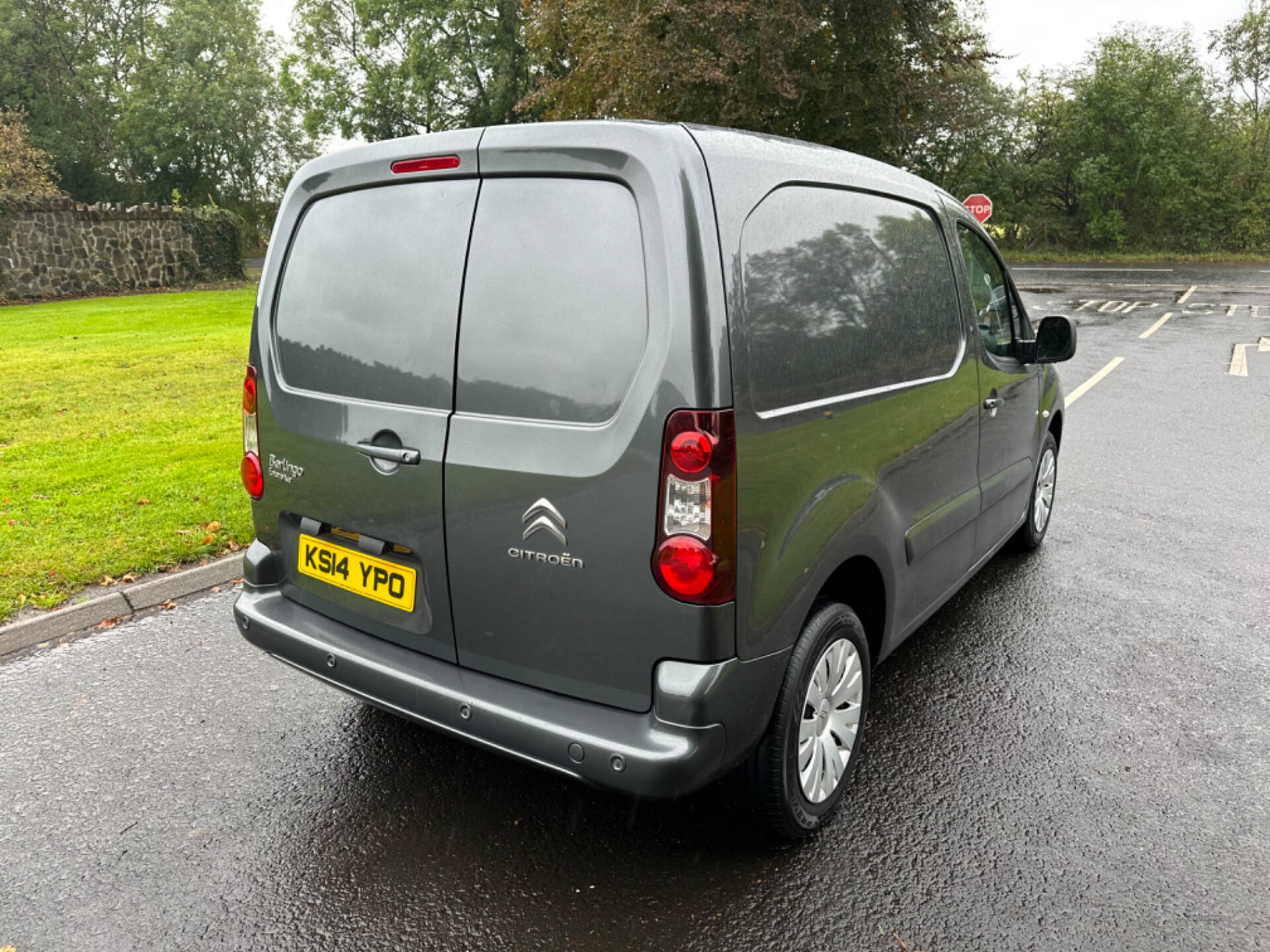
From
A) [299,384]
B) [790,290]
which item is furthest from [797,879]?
[299,384]

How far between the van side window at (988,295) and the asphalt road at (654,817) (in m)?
1.32

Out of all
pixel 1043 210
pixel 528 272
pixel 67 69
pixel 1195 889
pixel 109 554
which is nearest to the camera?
pixel 528 272

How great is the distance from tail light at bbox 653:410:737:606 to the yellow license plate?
81cm

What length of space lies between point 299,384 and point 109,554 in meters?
2.84

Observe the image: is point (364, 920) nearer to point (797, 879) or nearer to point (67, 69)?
point (797, 879)

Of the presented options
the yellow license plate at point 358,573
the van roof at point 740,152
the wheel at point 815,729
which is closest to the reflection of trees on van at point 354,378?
the yellow license plate at point 358,573

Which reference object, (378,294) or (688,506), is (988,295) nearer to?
(688,506)

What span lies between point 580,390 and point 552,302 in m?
0.24

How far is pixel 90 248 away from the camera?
22250mm

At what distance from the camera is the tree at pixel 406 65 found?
34.0 metres

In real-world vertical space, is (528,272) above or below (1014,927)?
above

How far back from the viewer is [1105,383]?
11.2m

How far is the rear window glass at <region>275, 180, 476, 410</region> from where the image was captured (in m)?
2.46

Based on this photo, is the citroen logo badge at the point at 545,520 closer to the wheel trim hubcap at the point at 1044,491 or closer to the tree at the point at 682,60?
the wheel trim hubcap at the point at 1044,491
